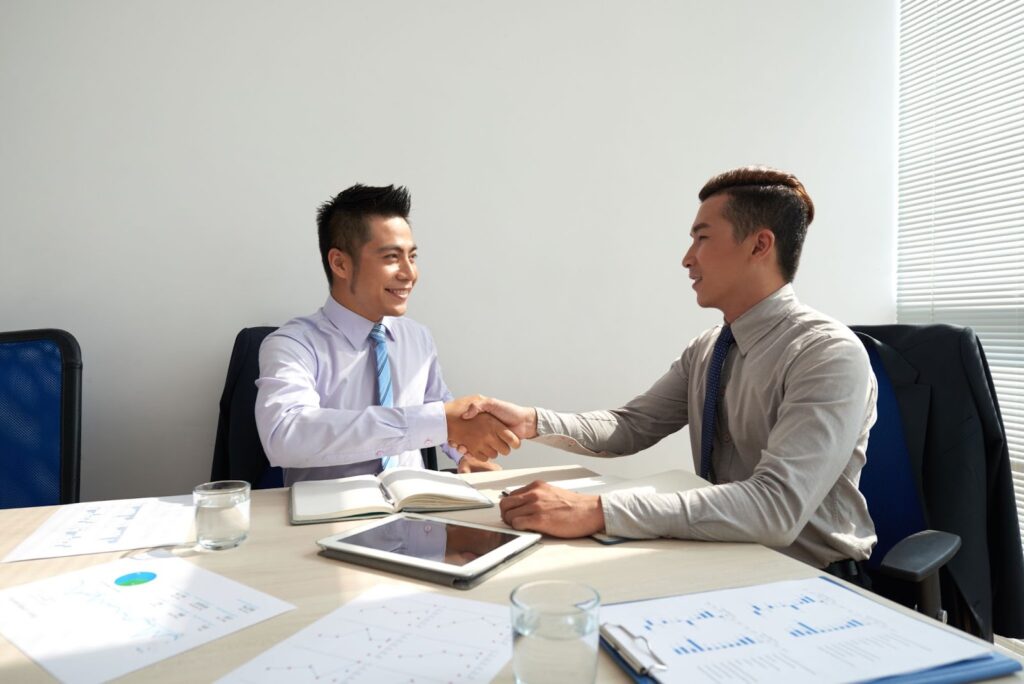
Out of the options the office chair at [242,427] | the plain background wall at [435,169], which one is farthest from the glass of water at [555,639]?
the plain background wall at [435,169]

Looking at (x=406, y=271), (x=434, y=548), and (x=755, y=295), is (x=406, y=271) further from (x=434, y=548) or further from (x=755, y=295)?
(x=434, y=548)

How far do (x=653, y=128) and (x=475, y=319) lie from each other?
1022 millimetres

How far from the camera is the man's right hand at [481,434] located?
5.31 ft

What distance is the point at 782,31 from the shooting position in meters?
2.75

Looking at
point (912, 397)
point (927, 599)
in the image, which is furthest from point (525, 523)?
point (912, 397)

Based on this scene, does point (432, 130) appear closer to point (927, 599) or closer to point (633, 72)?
point (633, 72)

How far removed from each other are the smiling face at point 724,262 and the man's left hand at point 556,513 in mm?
696

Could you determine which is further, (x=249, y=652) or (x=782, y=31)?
(x=782, y=31)

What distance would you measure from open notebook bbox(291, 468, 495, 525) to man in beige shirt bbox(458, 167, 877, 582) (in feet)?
0.55

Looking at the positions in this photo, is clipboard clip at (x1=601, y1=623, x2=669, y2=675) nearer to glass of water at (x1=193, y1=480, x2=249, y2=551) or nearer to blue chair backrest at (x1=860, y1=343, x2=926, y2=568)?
glass of water at (x1=193, y1=480, x2=249, y2=551)

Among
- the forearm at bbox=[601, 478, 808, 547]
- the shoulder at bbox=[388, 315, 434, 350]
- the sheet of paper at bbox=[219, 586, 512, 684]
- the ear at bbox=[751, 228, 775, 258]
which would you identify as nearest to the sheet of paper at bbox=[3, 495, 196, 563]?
the sheet of paper at bbox=[219, 586, 512, 684]

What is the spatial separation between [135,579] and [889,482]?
1416 millimetres

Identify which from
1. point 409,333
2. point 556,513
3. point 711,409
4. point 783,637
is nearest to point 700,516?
point 556,513

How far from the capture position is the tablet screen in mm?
970
